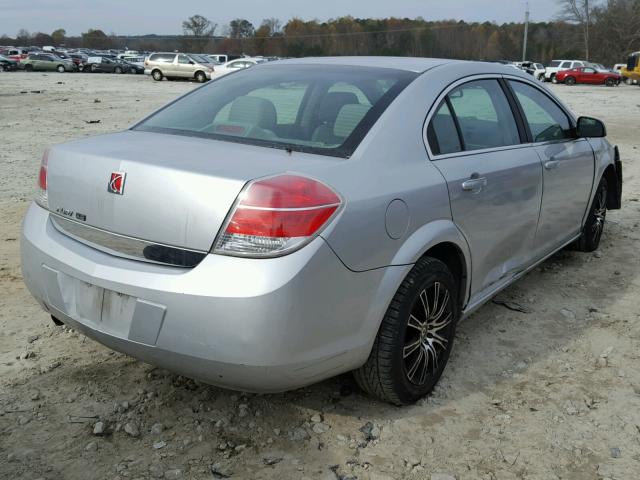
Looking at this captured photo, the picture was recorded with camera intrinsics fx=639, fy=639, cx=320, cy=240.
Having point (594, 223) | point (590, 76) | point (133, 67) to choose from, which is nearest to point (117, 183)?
point (594, 223)

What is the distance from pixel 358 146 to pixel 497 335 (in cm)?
177

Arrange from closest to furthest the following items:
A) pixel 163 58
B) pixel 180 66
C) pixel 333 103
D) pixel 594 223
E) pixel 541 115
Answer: pixel 333 103, pixel 541 115, pixel 594 223, pixel 180 66, pixel 163 58

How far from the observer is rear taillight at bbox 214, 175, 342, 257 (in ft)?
7.43

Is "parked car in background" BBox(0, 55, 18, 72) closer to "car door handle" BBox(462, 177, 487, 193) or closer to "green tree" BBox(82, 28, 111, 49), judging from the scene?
"car door handle" BBox(462, 177, 487, 193)

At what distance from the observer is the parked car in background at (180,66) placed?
37.5 metres

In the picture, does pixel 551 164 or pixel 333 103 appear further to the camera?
pixel 551 164

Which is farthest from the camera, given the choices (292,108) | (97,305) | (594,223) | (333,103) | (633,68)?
(633,68)

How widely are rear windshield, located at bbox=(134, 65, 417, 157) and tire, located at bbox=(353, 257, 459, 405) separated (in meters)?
0.68

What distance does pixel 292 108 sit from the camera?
10.7ft

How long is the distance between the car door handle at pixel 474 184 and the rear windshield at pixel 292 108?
560 mm

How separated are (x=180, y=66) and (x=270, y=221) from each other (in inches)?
1486

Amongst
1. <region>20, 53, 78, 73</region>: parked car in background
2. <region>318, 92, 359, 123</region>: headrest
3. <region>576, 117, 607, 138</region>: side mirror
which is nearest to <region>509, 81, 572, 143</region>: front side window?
<region>576, 117, 607, 138</region>: side mirror

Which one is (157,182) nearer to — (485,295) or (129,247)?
(129,247)

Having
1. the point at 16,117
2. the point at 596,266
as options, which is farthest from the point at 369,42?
the point at 596,266
